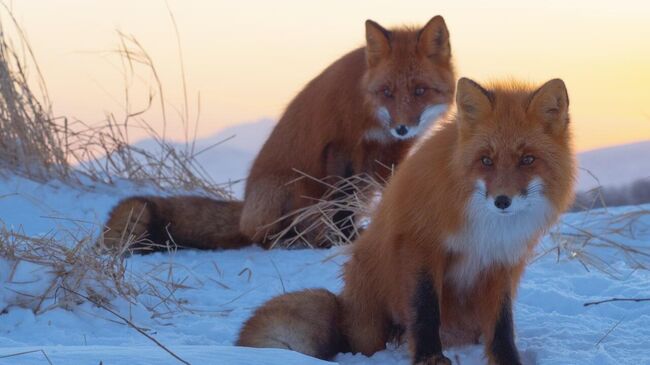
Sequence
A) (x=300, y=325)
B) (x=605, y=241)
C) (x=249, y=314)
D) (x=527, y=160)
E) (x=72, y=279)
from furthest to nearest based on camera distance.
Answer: (x=605, y=241) → (x=249, y=314) → (x=72, y=279) → (x=300, y=325) → (x=527, y=160)

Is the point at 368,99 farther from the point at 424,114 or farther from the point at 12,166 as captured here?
the point at 12,166

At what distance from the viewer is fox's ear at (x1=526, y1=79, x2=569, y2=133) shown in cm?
368

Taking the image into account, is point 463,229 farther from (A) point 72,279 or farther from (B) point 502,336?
(A) point 72,279

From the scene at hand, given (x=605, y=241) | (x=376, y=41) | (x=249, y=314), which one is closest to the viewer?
(x=249, y=314)

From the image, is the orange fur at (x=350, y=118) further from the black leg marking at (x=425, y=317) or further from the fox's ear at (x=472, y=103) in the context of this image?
the black leg marking at (x=425, y=317)

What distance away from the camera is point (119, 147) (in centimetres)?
877

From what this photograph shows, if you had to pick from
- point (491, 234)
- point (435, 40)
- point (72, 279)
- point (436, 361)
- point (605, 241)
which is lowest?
point (605, 241)

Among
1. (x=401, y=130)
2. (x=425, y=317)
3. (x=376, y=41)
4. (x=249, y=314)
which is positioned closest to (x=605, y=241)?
(x=401, y=130)

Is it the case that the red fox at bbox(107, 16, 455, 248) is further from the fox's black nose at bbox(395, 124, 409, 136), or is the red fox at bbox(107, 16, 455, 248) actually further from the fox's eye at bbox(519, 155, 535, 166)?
the fox's eye at bbox(519, 155, 535, 166)

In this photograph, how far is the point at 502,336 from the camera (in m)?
3.78

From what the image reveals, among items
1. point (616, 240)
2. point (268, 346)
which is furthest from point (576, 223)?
point (268, 346)

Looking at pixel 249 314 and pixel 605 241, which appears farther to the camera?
pixel 605 241

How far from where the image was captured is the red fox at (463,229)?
3.61 m

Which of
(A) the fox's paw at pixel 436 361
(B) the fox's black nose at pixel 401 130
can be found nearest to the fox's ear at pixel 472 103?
(A) the fox's paw at pixel 436 361
